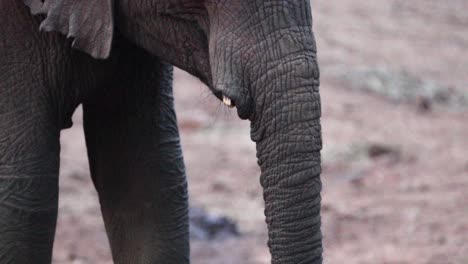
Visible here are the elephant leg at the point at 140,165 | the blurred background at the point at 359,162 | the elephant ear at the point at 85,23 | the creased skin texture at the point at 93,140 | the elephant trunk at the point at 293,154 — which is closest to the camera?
the elephant trunk at the point at 293,154

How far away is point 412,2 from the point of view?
55.1 ft

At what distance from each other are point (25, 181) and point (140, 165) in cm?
52

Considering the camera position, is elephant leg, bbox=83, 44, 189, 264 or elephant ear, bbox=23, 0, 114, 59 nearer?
elephant ear, bbox=23, 0, 114, 59

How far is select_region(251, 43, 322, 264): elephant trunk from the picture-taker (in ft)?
12.9

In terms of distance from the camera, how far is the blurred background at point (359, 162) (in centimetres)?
781

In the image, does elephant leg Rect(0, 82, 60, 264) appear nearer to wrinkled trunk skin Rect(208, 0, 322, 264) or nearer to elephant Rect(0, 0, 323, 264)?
elephant Rect(0, 0, 323, 264)

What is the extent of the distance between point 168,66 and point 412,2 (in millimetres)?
12092

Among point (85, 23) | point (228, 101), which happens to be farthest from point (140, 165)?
point (228, 101)

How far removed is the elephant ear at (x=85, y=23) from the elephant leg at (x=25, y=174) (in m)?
0.33

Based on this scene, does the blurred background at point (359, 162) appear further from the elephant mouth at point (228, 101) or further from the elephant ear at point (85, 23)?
the elephant mouth at point (228, 101)

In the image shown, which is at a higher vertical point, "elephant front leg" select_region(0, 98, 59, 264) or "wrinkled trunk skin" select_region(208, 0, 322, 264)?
"wrinkled trunk skin" select_region(208, 0, 322, 264)

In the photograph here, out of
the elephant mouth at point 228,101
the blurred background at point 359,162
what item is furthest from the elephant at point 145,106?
the blurred background at point 359,162

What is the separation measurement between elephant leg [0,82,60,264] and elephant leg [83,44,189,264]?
303 millimetres

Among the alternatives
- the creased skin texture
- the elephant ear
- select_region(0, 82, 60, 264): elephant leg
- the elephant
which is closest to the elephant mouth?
the elephant
